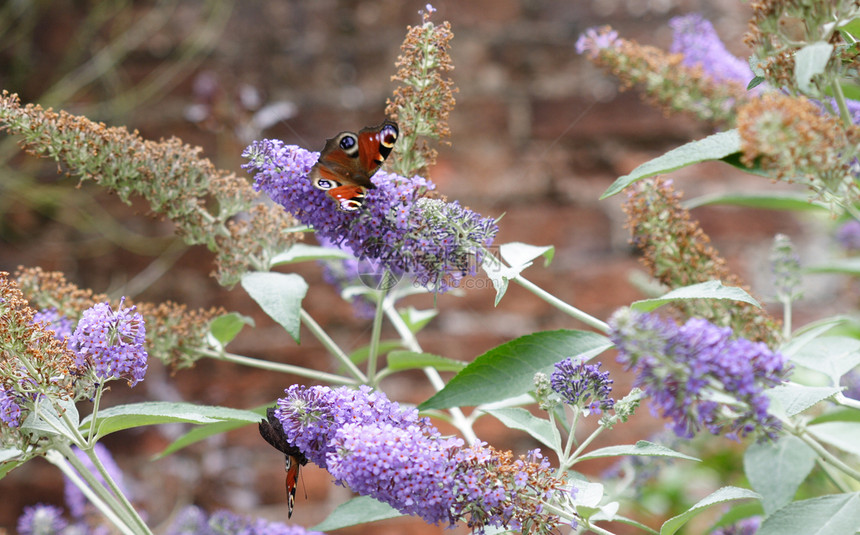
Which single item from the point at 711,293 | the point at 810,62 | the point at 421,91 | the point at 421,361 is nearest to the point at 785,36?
the point at 810,62

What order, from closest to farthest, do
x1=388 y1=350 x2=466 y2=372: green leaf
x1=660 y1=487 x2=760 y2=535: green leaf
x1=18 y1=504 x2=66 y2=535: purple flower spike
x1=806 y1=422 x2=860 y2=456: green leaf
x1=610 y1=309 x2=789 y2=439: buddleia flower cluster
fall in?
x1=610 y1=309 x2=789 y2=439: buddleia flower cluster < x1=660 y1=487 x2=760 y2=535: green leaf < x1=806 y1=422 x2=860 y2=456: green leaf < x1=388 y1=350 x2=466 y2=372: green leaf < x1=18 y1=504 x2=66 y2=535: purple flower spike

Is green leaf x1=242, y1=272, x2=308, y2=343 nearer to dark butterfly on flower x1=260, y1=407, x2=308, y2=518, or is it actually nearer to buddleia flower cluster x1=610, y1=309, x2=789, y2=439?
dark butterfly on flower x1=260, y1=407, x2=308, y2=518

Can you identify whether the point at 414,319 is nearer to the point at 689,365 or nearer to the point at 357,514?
the point at 357,514

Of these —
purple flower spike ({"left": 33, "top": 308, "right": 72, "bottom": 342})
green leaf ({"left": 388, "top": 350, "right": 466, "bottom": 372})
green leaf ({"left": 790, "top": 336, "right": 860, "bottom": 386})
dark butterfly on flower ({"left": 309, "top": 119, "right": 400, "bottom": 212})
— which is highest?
dark butterfly on flower ({"left": 309, "top": 119, "right": 400, "bottom": 212})

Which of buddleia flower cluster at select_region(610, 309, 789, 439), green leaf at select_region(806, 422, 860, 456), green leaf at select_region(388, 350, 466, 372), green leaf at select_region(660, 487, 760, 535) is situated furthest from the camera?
green leaf at select_region(388, 350, 466, 372)

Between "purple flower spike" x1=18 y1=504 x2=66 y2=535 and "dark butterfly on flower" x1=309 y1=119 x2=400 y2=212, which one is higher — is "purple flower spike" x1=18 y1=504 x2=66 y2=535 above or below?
below

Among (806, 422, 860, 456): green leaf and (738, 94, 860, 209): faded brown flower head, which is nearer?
(738, 94, 860, 209): faded brown flower head

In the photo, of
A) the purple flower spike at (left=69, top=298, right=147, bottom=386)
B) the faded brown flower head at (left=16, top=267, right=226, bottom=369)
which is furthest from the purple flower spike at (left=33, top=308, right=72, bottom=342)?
the purple flower spike at (left=69, top=298, right=147, bottom=386)

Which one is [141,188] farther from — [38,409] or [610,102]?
[610,102]
